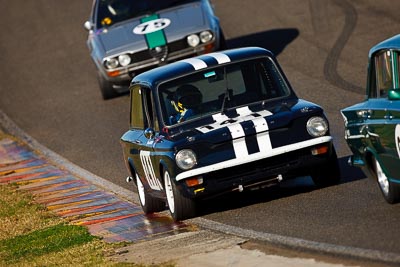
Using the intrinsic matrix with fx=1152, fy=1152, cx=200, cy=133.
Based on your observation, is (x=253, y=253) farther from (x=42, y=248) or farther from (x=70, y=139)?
(x=70, y=139)

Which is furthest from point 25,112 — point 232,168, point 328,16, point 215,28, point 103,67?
point 232,168

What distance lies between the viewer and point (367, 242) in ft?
26.3

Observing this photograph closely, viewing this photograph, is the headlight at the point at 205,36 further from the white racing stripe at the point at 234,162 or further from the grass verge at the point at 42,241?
the white racing stripe at the point at 234,162

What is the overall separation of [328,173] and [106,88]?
370 inches

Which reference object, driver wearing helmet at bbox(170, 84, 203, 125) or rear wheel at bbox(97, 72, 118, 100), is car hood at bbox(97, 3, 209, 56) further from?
driver wearing helmet at bbox(170, 84, 203, 125)

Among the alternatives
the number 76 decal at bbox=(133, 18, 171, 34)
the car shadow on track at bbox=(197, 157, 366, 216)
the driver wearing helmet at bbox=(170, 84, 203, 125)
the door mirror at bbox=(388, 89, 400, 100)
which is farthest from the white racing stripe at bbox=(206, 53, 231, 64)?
the number 76 decal at bbox=(133, 18, 171, 34)

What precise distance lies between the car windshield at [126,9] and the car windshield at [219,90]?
7464 millimetres

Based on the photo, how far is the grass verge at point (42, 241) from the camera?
941cm

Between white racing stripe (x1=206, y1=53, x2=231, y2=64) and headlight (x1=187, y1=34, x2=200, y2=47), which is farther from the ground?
white racing stripe (x1=206, y1=53, x2=231, y2=64)

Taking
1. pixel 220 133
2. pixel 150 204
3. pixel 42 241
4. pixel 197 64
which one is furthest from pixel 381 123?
pixel 42 241

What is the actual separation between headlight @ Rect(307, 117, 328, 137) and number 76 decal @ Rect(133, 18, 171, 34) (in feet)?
25.6

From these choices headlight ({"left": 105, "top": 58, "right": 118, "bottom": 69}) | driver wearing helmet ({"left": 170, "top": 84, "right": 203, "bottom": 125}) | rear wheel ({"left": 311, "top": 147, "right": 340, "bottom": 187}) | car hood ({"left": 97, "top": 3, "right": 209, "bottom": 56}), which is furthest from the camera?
headlight ({"left": 105, "top": 58, "right": 118, "bottom": 69})

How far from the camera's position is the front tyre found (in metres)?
10.3

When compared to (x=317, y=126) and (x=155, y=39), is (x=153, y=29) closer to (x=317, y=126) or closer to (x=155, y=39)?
(x=155, y=39)
